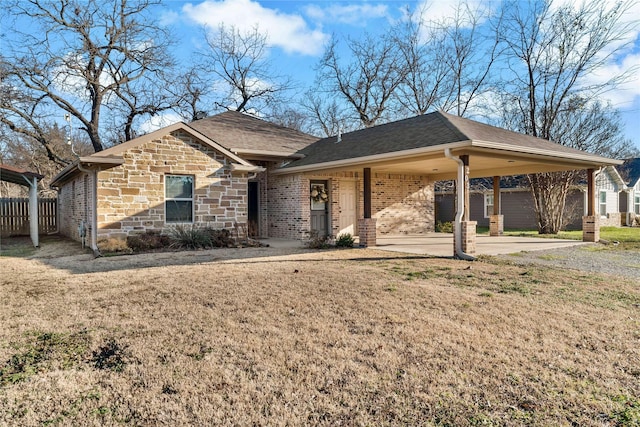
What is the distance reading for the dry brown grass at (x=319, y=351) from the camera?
2828 mm

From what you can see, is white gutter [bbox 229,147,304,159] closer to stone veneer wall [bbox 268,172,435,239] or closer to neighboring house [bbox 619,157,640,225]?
stone veneer wall [bbox 268,172,435,239]

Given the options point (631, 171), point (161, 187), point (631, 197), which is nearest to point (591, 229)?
point (161, 187)

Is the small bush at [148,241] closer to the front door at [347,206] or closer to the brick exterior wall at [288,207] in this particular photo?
the brick exterior wall at [288,207]

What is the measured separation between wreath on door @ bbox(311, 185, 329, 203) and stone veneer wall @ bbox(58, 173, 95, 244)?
6.76m

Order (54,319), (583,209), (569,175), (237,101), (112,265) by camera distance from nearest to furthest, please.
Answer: (54,319) < (112,265) < (569,175) < (583,209) < (237,101)

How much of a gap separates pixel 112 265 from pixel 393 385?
731 centimetres

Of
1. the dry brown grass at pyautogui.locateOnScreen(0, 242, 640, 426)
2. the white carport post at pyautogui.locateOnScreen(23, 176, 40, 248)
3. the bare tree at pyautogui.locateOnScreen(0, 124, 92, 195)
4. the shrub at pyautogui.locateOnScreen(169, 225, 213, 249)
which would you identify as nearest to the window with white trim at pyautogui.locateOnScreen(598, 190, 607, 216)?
the dry brown grass at pyautogui.locateOnScreen(0, 242, 640, 426)

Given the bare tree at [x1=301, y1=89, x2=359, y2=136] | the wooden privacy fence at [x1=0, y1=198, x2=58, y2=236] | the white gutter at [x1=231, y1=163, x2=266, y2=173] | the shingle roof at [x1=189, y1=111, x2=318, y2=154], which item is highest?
the bare tree at [x1=301, y1=89, x2=359, y2=136]

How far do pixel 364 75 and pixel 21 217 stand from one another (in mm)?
21984

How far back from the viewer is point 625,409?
285cm

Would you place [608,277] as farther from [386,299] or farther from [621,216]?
[621,216]

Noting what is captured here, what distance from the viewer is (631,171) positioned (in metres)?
26.6

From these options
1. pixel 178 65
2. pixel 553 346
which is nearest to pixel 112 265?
pixel 553 346

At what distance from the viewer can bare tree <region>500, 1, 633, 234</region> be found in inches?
701
